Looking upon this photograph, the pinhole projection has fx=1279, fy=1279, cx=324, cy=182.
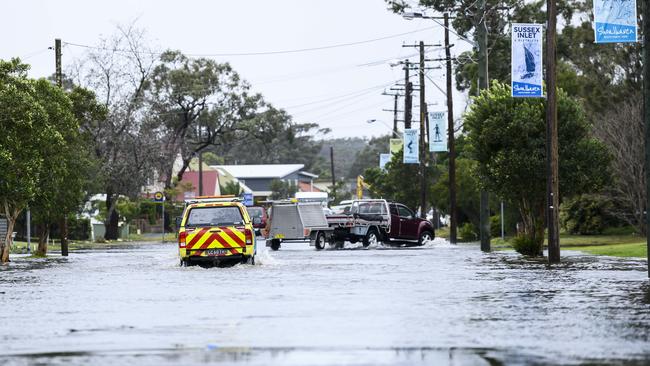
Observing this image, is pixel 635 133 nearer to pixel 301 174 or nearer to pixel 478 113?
pixel 478 113

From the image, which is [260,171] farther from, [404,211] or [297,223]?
[297,223]

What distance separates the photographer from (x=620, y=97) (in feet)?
214

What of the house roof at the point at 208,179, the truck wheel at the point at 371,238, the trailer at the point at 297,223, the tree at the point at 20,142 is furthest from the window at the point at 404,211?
the house roof at the point at 208,179

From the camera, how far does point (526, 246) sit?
3906cm

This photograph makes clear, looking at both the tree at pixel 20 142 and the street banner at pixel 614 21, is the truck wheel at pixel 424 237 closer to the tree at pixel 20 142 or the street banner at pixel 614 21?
the tree at pixel 20 142

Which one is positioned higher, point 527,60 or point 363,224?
point 527,60

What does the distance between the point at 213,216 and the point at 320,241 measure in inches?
760

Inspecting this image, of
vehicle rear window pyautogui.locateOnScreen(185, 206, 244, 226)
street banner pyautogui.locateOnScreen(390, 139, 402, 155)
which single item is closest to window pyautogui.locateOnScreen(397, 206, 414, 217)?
vehicle rear window pyautogui.locateOnScreen(185, 206, 244, 226)

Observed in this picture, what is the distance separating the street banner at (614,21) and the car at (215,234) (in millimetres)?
10626

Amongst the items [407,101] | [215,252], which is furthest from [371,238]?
[407,101]

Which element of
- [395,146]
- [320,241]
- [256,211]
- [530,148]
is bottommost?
[320,241]

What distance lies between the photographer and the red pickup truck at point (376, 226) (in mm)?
53219

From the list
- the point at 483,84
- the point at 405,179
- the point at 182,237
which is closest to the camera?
the point at 182,237

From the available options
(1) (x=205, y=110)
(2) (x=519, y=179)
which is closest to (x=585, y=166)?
(2) (x=519, y=179)
